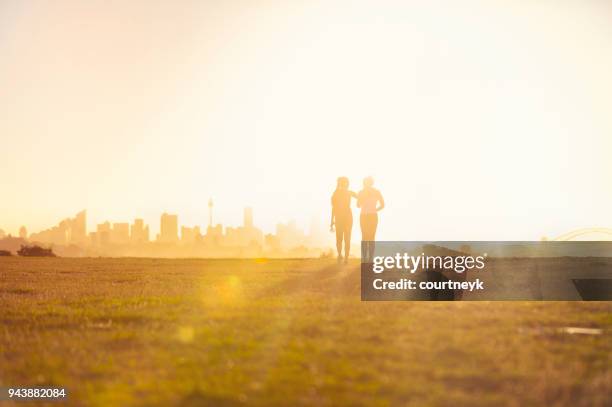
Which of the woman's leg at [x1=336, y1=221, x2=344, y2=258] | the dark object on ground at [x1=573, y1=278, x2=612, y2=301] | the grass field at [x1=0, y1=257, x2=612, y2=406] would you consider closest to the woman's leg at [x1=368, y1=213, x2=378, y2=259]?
the woman's leg at [x1=336, y1=221, x2=344, y2=258]

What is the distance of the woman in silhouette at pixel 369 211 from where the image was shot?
22.2 metres

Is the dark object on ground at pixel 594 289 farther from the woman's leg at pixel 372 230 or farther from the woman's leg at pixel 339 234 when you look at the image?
the woman's leg at pixel 339 234

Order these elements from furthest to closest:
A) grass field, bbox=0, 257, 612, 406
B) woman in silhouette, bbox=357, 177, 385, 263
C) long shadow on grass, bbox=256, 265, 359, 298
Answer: woman in silhouette, bbox=357, 177, 385, 263 < long shadow on grass, bbox=256, 265, 359, 298 < grass field, bbox=0, 257, 612, 406

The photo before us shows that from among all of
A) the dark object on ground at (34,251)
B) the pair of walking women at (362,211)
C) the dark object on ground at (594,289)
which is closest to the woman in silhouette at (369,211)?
the pair of walking women at (362,211)

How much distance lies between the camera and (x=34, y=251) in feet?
170

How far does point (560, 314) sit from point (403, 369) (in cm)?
632

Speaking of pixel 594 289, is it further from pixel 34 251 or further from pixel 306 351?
pixel 34 251

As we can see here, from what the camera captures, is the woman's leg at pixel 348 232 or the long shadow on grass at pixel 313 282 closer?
the long shadow on grass at pixel 313 282

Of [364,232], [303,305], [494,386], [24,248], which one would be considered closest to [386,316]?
[303,305]

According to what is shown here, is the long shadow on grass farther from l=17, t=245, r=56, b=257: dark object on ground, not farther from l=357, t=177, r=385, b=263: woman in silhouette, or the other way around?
l=17, t=245, r=56, b=257: dark object on ground

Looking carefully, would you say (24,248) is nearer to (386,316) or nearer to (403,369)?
(386,316)

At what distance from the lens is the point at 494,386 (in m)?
6.48

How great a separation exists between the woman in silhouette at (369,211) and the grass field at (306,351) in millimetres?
8135

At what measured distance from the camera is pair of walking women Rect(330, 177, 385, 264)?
22.3 meters
